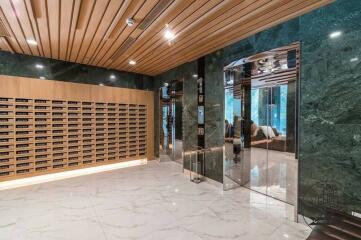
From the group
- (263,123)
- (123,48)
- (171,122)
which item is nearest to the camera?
(263,123)

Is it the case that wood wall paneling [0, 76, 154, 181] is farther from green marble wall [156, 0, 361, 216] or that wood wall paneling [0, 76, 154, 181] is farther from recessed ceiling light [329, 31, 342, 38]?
recessed ceiling light [329, 31, 342, 38]

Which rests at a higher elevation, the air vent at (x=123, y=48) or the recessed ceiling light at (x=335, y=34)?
the air vent at (x=123, y=48)

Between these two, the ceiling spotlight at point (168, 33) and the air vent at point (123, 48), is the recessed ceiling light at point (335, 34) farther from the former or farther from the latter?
the air vent at point (123, 48)

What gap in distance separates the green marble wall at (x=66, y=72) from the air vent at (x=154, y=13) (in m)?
3.35

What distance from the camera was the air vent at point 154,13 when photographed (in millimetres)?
2567

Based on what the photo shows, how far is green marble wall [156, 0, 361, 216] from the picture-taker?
7.95ft

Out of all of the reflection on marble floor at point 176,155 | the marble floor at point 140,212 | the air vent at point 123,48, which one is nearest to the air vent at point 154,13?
the air vent at point 123,48

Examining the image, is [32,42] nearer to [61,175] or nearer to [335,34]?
[61,175]

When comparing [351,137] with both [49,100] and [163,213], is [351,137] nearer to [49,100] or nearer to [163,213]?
[163,213]

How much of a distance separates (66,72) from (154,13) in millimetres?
3931

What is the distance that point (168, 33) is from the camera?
354cm

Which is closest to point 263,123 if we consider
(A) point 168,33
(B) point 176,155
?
(A) point 168,33

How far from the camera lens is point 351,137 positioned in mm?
2455

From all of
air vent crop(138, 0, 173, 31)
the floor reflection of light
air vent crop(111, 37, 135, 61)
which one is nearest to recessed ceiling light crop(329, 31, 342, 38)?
air vent crop(138, 0, 173, 31)
